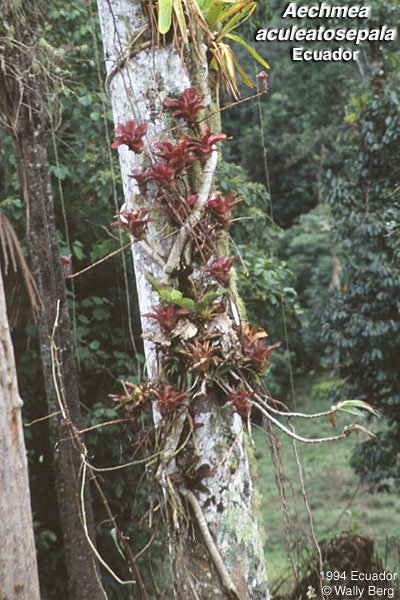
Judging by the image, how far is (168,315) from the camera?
6.61 feet

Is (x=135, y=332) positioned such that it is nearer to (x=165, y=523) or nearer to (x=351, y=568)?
(x=351, y=568)

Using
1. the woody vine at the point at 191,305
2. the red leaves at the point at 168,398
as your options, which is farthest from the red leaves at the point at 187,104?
the red leaves at the point at 168,398

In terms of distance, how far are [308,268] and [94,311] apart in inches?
453

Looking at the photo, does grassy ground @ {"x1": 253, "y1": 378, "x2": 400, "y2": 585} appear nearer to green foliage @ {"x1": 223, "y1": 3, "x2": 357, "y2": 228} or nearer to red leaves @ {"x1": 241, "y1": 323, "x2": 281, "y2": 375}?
green foliage @ {"x1": 223, "y1": 3, "x2": 357, "y2": 228}

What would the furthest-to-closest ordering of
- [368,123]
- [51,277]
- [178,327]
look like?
[368,123] → [51,277] → [178,327]

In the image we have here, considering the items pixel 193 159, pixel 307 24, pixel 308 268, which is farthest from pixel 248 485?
pixel 308 268

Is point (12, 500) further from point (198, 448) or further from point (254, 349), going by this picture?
point (254, 349)

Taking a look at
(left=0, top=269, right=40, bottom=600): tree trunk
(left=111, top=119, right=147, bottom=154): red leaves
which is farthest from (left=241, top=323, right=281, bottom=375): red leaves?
Result: (left=0, top=269, right=40, bottom=600): tree trunk

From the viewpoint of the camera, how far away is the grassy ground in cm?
1011

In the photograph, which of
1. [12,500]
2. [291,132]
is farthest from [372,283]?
[291,132]

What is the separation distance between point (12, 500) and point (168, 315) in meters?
1.10

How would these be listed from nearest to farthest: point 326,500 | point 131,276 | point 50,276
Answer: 1. point 50,276
2. point 131,276
3. point 326,500

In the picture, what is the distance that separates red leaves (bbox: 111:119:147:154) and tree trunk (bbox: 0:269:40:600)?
0.97m

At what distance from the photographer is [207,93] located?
7.30ft
